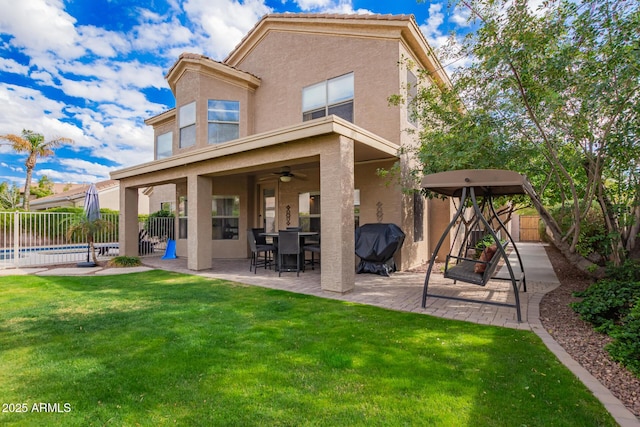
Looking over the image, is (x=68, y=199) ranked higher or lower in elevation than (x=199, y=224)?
higher

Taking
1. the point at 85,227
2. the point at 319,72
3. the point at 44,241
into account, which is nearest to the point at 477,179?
the point at 319,72

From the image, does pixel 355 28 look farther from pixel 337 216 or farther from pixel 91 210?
pixel 91 210

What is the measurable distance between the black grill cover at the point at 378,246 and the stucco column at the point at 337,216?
1.81 meters

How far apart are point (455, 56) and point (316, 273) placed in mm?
6203

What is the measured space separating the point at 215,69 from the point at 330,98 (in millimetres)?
4565

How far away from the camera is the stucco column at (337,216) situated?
6.09 meters

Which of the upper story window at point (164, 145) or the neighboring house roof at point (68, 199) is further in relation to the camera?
the neighboring house roof at point (68, 199)

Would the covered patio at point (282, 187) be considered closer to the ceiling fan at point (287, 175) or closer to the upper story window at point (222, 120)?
the ceiling fan at point (287, 175)

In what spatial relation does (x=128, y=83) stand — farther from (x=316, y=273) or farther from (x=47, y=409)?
(x=47, y=409)

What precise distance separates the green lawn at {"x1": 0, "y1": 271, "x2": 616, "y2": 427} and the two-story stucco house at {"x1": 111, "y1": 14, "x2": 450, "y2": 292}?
237 cm

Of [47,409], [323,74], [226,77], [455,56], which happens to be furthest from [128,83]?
[47,409]

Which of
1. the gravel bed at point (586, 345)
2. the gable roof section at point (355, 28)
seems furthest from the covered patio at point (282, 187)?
the gravel bed at point (586, 345)

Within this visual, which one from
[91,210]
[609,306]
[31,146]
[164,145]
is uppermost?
[31,146]

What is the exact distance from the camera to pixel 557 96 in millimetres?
4527
